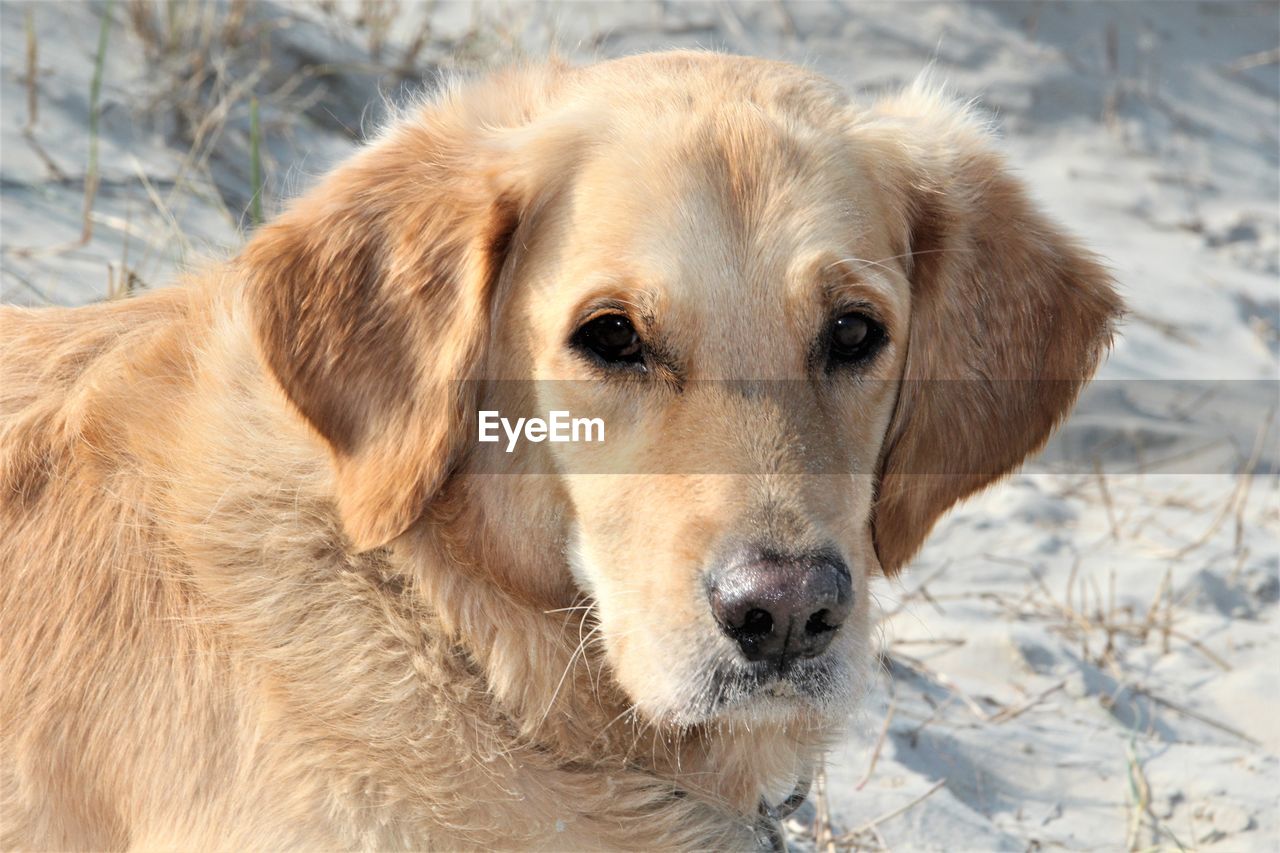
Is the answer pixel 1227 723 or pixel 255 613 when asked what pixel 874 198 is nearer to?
pixel 255 613

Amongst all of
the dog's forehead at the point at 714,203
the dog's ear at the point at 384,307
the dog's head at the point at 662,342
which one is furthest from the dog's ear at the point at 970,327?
the dog's ear at the point at 384,307

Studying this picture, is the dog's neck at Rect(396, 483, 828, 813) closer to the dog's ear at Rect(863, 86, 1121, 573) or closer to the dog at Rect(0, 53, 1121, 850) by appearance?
the dog at Rect(0, 53, 1121, 850)

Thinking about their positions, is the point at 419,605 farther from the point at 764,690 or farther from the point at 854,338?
the point at 854,338

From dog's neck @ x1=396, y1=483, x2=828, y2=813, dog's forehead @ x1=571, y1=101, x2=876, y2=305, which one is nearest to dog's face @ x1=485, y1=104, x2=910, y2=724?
dog's forehead @ x1=571, y1=101, x2=876, y2=305

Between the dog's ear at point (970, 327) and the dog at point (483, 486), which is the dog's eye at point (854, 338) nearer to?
the dog at point (483, 486)

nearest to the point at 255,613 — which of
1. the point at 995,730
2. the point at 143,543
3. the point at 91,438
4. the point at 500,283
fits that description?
the point at 143,543

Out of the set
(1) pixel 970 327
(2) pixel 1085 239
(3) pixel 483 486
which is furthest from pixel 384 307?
(2) pixel 1085 239
